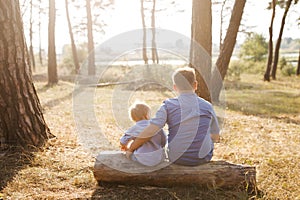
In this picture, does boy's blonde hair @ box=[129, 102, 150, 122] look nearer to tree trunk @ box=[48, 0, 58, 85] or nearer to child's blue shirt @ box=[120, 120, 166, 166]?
child's blue shirt @ box=[120, 120, 166, 166]

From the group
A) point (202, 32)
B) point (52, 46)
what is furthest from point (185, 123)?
point (52, 46)

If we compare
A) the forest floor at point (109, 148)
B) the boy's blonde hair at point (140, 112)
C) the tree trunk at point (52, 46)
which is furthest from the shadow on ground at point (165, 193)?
the tree trunk at point (52, 46)

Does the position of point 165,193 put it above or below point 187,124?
below

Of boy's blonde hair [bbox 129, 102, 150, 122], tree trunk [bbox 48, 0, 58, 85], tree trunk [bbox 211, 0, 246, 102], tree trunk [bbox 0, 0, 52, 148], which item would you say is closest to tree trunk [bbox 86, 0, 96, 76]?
tree trunk [bbox 48, 0, 58, 85]

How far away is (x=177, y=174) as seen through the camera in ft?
12.7

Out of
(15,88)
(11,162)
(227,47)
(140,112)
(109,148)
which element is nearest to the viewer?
(140,112)

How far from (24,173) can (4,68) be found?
1.55 metres

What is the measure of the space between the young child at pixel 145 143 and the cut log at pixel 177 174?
8cm

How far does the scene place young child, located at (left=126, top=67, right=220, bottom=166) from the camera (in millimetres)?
3812

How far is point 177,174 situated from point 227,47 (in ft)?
27.9

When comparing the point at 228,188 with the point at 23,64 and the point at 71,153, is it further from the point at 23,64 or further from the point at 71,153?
the point at 23,64

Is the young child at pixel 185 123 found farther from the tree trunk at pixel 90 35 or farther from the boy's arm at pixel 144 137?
the tree trunk at pixel 90 35

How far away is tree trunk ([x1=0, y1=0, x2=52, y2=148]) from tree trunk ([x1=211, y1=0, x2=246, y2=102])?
7691 millimetres

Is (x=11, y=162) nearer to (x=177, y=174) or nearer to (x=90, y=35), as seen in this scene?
(x=177, y=174)
